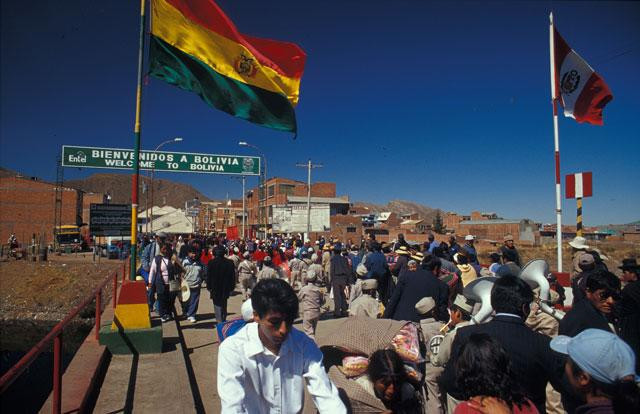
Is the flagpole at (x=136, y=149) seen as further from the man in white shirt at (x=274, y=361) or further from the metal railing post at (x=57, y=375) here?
the man in white shirt at (x=274, y=361)

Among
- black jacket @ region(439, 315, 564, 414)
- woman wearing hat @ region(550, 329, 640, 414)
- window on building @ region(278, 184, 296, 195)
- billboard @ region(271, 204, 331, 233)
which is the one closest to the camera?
woman wearing hat @ region(550, 329, 640, 414)

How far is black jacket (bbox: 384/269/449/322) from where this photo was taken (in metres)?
5.35

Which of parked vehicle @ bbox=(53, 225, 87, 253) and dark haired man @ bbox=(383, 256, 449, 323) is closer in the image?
dark haired man @ bbox=(383, 256, 449, 323)

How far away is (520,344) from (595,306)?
4.24 ft

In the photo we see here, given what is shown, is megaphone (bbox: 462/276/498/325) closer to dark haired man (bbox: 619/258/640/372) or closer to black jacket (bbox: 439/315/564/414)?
black jacket (bbox: 439/315/564/414)

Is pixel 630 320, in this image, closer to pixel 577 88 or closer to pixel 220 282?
pixel 220 282

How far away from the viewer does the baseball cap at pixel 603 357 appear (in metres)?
2.05

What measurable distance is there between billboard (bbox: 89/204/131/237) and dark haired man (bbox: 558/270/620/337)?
13976 millimetres

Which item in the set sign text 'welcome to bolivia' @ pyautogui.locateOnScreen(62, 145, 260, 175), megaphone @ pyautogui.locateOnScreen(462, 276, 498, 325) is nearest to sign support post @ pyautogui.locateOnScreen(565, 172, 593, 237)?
megaphone @ pyautogui.locateOnScreen(462, 276, 498, 325)

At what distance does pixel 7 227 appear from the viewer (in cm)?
5462

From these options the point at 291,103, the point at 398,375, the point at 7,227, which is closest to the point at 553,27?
the point at 291,103

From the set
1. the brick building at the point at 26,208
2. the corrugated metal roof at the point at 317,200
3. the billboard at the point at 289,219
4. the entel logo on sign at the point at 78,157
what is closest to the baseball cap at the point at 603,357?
the entel logo on sign at the point at 78,157

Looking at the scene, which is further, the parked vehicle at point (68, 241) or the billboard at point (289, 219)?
the parked vehicle at point (68, 241)

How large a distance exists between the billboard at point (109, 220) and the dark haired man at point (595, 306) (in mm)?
13976
